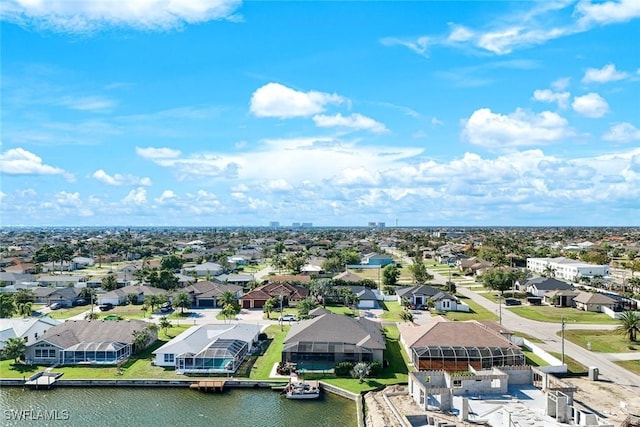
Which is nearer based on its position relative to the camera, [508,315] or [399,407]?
[399,407]

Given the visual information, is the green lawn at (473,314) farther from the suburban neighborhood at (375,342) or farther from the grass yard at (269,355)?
the grass yard at (269,355)

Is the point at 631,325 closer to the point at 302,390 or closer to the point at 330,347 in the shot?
the point at 330,347

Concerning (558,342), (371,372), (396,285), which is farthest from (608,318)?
(371,372)

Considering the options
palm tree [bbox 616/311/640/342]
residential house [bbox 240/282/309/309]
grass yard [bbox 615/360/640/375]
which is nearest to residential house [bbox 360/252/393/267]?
residential house [bbox 240/282/309/309]

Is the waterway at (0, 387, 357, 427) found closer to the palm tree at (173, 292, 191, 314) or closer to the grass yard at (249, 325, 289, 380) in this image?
the grass yard at (249, 325, 289, 380)

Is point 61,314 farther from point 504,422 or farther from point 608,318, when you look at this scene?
point 608,318

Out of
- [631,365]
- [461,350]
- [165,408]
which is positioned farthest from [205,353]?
[631,365]
